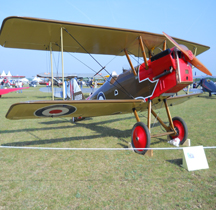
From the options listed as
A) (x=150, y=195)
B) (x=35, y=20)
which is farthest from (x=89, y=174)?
(x=35, y=20)

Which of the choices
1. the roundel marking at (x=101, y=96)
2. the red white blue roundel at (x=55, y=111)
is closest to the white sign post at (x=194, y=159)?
the red white blue roundel at (x=55, y=111)

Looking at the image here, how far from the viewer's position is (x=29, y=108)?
361 cm

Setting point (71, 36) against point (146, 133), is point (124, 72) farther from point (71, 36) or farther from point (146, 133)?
point (146, 133)

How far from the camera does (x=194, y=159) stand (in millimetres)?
3631

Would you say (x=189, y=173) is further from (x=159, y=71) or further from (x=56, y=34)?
(x=56, y=34)

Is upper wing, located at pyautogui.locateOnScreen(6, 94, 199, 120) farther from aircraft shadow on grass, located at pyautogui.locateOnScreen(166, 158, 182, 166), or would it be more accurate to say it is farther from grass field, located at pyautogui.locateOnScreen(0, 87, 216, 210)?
aircraft shadow on grass, located at pyautogui.locateOnScreen(166, 158, 182, 166)

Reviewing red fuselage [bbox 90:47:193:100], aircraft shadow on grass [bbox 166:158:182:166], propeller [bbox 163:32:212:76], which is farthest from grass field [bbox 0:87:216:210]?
propeller [bbox 163:32:212:76]

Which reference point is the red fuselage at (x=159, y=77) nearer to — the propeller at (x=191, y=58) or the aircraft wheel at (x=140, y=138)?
the propeller at (x=191, y=58)

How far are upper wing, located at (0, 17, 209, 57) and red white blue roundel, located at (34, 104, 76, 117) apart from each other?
1.44 m

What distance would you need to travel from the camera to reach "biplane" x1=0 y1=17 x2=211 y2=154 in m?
3.88

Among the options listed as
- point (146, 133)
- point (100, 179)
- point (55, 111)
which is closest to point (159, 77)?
point (146, 133)

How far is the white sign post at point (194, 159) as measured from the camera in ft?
11.7

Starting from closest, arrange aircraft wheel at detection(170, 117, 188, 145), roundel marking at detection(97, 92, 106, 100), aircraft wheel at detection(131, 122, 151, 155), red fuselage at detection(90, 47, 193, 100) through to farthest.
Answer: red fuselage at detection(90, 47, 193, 100) < aircraft wheel at detection(131, 122, 151, 155) < aircraft wheel at detection(170, 117, 188, 145) < roundel marking at detection(97, 92, 106, 100)

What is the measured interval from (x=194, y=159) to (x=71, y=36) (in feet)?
12.4
